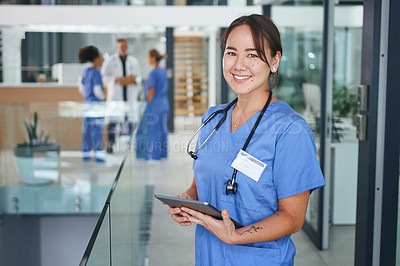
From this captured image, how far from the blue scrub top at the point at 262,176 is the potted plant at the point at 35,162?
4.76m

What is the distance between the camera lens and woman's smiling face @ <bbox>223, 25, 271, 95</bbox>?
1.54 m

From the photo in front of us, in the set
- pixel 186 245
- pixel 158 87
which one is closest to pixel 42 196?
pixel 158 87

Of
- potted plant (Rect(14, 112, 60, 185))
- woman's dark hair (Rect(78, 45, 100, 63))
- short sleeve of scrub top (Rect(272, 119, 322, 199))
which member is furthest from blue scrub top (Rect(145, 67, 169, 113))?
short sleeve of scrub top (Rect(272, 119, 322, 199))

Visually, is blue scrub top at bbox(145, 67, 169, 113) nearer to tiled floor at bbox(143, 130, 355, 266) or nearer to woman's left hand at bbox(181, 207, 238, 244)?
tiled floor at bbox(143, 130, 355, 266)

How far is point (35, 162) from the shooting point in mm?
6098

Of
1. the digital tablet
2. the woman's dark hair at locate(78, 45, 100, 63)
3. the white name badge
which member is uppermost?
the woman's dark hair at locate(78, 45, 100, 63)

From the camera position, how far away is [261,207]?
5.18 ft

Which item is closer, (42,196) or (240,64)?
(240,64)

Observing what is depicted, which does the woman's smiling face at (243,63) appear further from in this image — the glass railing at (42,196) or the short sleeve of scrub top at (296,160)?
the glass railing at (42,196)

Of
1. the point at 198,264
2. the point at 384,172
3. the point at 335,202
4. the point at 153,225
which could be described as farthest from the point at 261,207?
the point at 153,225

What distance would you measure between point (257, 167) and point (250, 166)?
0.02 m

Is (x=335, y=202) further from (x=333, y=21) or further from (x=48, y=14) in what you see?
(x=48, y=14)

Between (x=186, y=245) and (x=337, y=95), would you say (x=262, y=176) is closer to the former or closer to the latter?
(x=337, y=95)

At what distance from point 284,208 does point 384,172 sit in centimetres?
125
